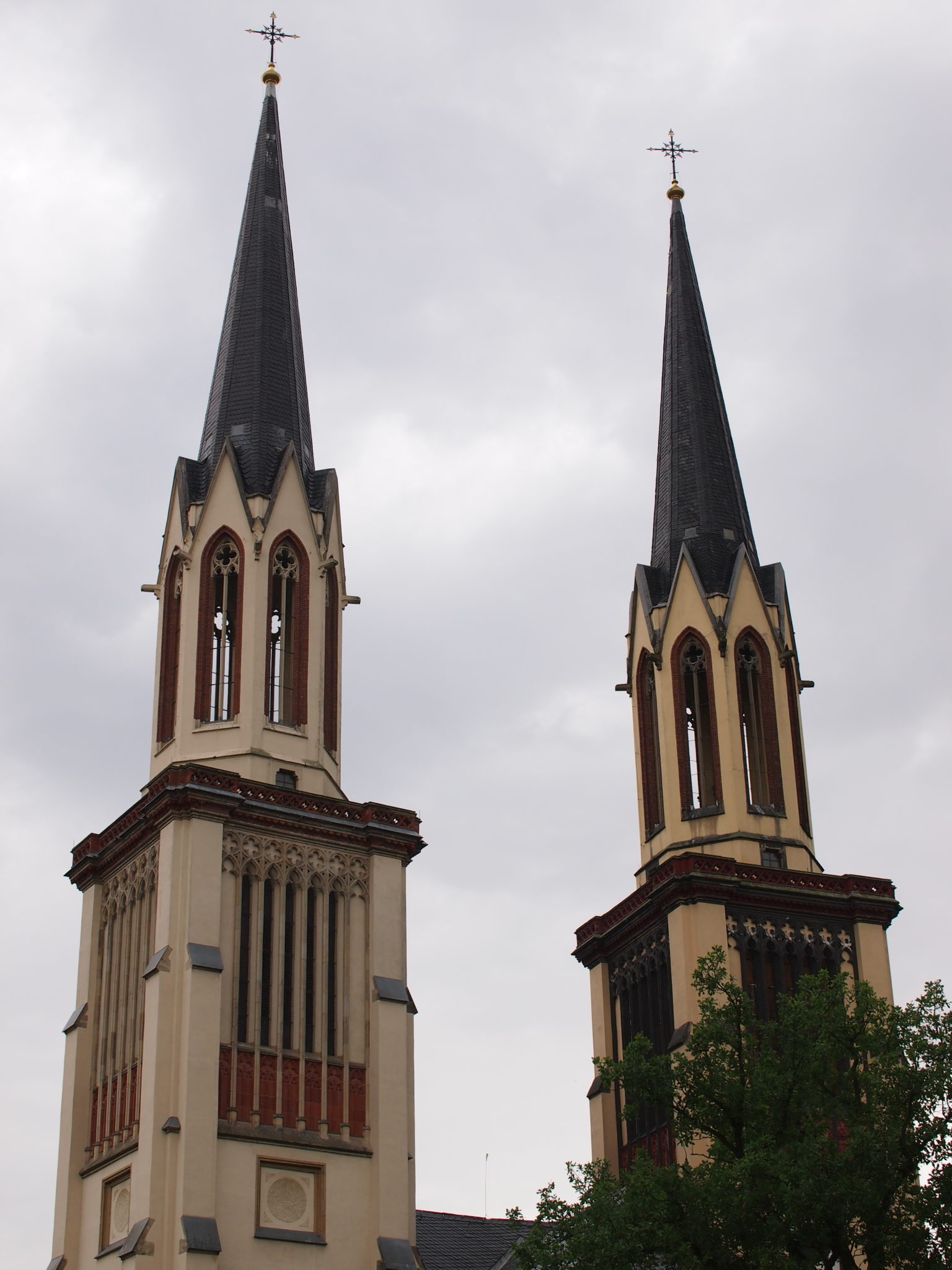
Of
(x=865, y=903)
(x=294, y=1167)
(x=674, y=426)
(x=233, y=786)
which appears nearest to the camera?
(x=294, y=1167)

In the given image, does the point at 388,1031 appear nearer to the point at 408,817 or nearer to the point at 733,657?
the point at 408,817

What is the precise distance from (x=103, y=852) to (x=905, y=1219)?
69.6 feet

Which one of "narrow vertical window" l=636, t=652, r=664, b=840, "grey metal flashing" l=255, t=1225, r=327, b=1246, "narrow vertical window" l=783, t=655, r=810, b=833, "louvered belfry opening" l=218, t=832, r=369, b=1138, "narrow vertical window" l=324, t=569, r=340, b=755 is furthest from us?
"narrow vertical window" l=636, t=652, r=664, b=840

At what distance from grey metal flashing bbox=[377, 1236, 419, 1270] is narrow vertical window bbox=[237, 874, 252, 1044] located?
482 centimetres

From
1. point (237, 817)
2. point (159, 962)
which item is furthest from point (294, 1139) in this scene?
point (237, 817)

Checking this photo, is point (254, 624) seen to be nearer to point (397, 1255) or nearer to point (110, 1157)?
point (110, 1157)

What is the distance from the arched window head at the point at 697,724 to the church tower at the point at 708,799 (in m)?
0.04

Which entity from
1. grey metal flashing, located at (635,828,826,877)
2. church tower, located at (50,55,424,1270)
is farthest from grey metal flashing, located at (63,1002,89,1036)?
grey metal flashing, located at (635,828,826,877)

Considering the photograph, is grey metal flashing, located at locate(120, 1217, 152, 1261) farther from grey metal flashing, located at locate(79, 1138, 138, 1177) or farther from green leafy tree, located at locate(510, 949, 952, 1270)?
green leafy tree, located at locate(510, 949, 952, 1270)

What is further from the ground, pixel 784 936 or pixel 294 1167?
pixel 784 936

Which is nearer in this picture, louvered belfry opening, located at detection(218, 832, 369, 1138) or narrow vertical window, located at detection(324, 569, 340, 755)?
louvered belfry opening, located at detection(218, 832, 369, 1138)

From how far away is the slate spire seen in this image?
4731 cm

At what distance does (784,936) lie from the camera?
43.2 metres

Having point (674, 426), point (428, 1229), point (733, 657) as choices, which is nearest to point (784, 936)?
point (733, 657)
